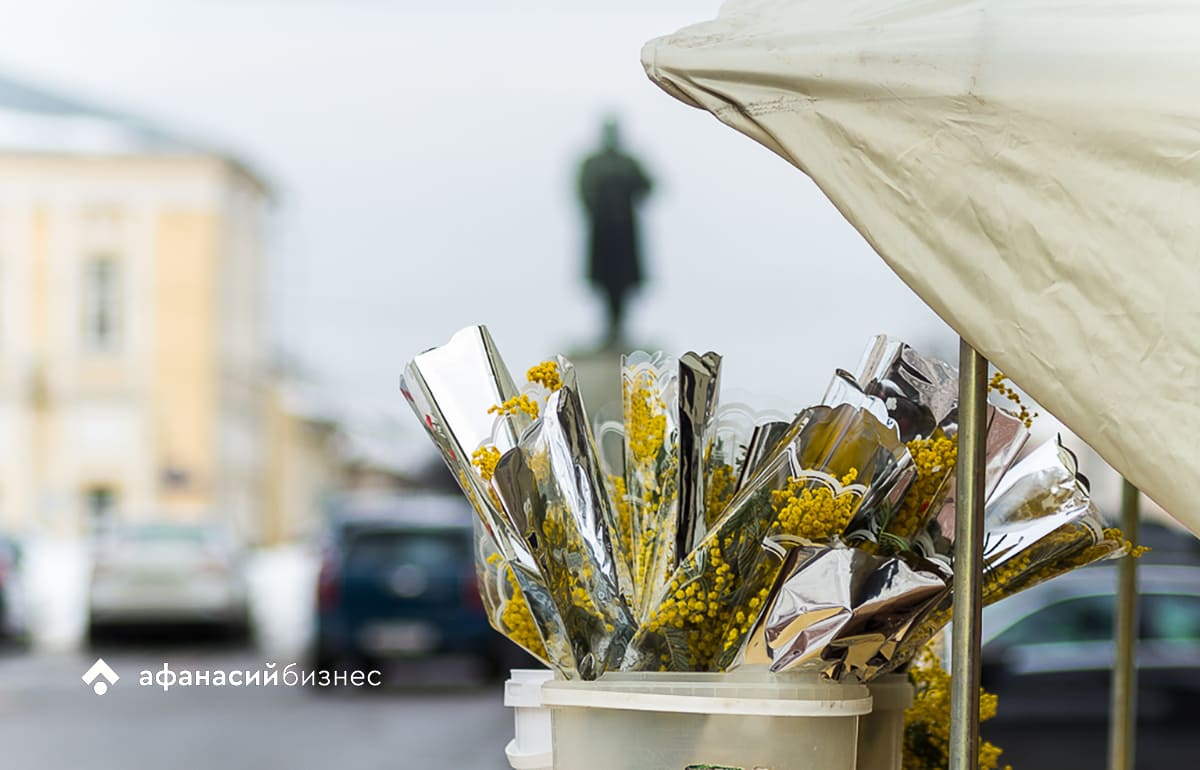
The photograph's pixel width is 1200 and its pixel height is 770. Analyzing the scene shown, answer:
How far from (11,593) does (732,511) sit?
49.8 ft

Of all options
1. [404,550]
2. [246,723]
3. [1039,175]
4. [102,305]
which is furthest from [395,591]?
[102,305]

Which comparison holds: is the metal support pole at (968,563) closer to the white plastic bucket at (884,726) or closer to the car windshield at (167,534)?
the white plastic bucket at (884,726)

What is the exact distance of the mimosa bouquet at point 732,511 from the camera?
2.07 m

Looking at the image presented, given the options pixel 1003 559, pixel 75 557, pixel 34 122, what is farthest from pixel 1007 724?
pixel 34 122

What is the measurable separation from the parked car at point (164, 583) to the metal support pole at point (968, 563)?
49.9ft

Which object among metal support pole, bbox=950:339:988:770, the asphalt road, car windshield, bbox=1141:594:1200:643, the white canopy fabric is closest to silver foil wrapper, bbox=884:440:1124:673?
metal support pole, bbox=950:339:988:770

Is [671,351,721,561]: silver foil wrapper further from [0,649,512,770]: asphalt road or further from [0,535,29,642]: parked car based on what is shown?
[0,535,29,642]: parked car

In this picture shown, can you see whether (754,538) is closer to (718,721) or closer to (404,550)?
(718,721)

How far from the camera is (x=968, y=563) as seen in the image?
6.63 ft

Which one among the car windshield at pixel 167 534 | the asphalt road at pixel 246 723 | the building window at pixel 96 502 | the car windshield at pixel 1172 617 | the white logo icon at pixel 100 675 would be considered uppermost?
the car windshield at pixel 1172 617

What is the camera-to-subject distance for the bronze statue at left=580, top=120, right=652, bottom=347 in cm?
1636

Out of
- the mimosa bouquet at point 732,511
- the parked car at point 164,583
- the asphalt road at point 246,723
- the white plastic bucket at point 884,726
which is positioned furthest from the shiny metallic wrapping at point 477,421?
the parked car at point 164,583

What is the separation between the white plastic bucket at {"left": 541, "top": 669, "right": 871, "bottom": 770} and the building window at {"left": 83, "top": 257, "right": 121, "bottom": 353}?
41.1 m

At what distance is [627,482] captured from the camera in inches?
91.0
